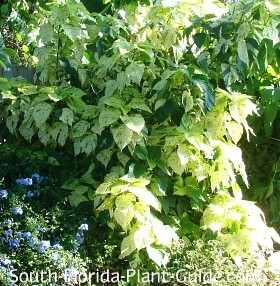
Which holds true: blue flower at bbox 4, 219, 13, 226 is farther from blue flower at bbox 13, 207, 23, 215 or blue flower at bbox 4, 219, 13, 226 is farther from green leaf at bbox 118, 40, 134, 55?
green leaf at bbox 118, 40, 134, 55

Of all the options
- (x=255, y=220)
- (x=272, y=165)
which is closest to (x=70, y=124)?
(x=255, y=220)

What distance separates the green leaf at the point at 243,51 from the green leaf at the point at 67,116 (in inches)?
42.2

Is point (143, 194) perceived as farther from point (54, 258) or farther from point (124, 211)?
point (54, 258)

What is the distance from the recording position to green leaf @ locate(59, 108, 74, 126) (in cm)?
319

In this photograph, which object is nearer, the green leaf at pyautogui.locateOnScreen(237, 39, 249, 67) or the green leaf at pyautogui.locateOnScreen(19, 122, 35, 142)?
the green leaf at pyautogui.locateOnScreen(237, 39, 249, 67)

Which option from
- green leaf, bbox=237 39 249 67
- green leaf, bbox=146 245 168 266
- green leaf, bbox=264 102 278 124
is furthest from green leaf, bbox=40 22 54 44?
green leaf, bbox=264 102 278 124

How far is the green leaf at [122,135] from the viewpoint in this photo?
120 inches

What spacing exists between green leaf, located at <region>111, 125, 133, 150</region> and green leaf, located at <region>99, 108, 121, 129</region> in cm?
6

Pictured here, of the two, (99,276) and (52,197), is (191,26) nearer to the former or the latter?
(52,197)

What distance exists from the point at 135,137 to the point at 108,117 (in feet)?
0.65

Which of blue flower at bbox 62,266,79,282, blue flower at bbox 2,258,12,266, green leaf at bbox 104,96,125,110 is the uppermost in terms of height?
green leaf at bbox 104,96,125,110

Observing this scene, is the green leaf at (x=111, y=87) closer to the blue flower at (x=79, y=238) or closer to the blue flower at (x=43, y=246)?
the blue flower at (x=79, y=238)

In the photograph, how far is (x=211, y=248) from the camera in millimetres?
3105

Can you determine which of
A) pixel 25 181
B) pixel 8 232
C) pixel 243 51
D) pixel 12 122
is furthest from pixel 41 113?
pixel 243 51
